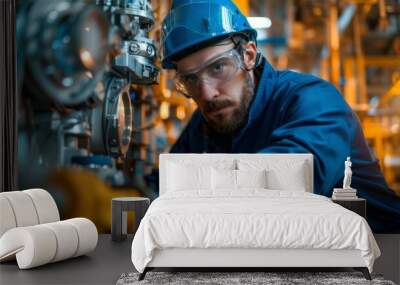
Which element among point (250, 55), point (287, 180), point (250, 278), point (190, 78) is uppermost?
point (250, 55)

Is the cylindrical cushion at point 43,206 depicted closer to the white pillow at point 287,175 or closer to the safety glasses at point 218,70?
the white pillow at point 287,175

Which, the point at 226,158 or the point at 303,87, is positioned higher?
the point at 303,87

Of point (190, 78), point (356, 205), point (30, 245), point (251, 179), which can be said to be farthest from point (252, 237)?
point (190, 78)

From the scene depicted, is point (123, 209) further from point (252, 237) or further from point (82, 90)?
point (252, 237)

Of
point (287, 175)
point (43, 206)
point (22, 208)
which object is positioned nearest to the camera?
point (22, 208)

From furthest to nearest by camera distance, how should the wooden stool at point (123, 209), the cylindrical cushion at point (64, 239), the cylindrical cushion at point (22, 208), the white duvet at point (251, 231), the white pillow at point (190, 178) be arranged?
the wooden stool at point (123, 209) → the white pillow at point (190, 178) → the cylindrical cushion at point (22, 208) → the cylindrical cushion at point (64, 239) → the white duvet at point (251, 231)

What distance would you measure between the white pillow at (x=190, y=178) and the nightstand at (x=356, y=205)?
106 centimetres

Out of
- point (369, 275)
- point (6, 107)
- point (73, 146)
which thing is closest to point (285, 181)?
point (369, 275)

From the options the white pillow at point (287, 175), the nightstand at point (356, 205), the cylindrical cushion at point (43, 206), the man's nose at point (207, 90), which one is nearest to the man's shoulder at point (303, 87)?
the man's nose at point (207, 90)

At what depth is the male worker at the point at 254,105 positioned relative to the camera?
5.31 m

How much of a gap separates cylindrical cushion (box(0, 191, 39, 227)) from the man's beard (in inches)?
70.5

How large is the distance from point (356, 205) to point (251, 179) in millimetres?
885

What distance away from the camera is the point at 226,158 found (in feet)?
17.5

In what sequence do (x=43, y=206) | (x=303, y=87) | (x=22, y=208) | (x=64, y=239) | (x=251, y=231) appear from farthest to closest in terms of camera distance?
(x=303, y=87) < (x=43, y=206) < (x=22, y=208) < (x=64, y=239) < (x=251, y=231)
